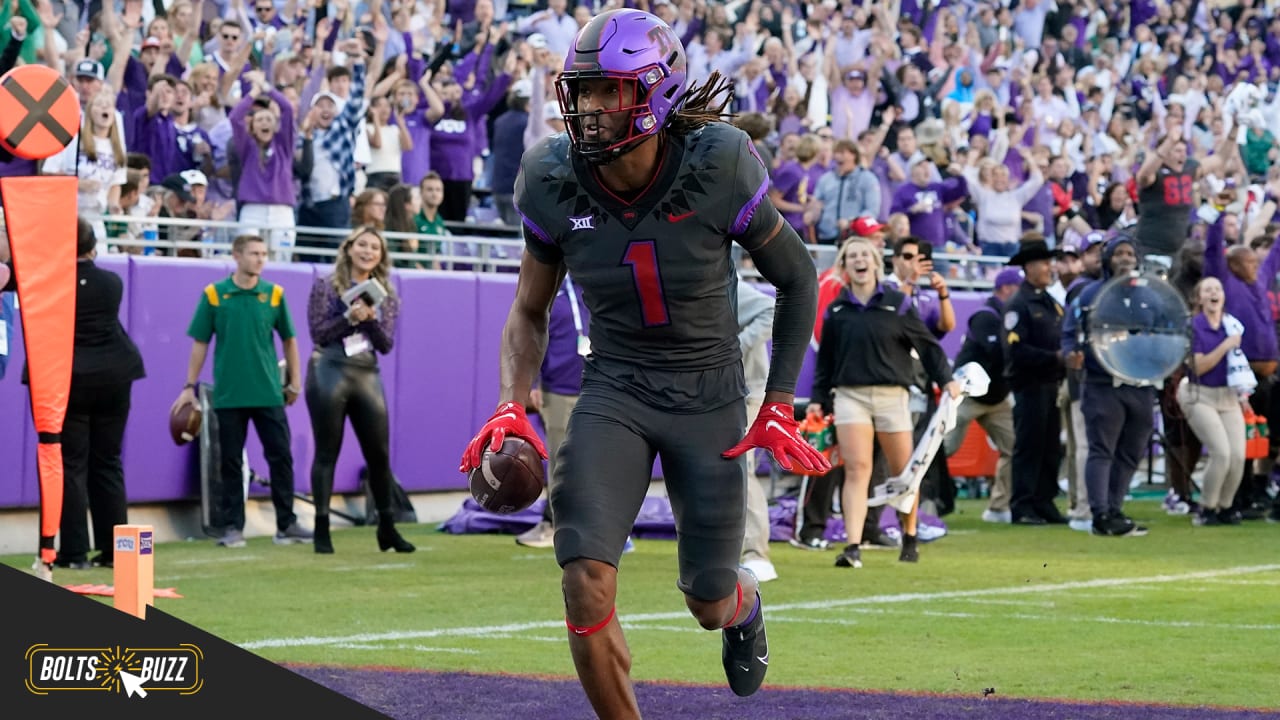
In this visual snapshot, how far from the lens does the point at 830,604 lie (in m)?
11.2

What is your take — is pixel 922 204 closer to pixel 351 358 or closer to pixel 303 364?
pixel 303 364

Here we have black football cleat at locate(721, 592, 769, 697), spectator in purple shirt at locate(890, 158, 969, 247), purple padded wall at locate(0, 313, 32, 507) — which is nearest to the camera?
black football cleat at locate(721, 592, 769, 697)

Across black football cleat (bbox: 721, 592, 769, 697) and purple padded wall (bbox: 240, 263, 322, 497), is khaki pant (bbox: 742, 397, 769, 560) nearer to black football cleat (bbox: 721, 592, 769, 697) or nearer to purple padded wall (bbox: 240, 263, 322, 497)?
black football cleat (bbox: 721, 592, 769, 697)

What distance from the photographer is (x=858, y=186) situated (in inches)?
816

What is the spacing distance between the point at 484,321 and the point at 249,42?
3.53 metres

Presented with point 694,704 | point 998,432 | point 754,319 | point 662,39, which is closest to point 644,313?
point 662,39

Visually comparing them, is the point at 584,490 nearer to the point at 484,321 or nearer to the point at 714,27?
the point at 484,321

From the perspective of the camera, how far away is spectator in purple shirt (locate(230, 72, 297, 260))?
16375mm

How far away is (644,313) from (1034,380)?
11.5 metres

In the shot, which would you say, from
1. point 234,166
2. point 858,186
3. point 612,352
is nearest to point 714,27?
point 858,186

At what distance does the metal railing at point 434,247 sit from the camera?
1498 centimetres

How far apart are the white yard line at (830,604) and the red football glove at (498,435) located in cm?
341

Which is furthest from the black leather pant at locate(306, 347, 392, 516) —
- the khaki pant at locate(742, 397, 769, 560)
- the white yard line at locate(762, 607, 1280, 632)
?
the white yard line at locate(762, 607, 1280, 632)

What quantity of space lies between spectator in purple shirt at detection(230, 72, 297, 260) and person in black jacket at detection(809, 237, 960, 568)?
5103mm
